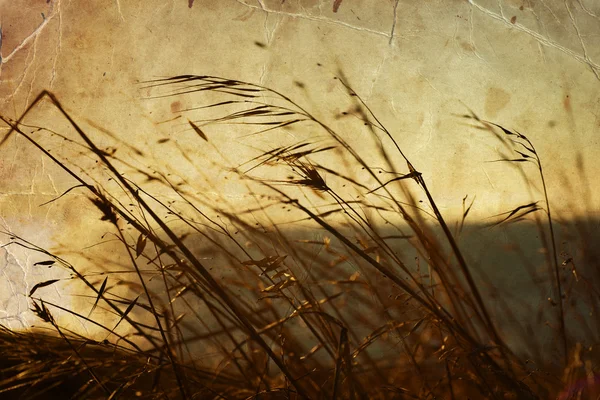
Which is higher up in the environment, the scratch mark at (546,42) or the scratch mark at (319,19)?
the scratch mark at (319,19)

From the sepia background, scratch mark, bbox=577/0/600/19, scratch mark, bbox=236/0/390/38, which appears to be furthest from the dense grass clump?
scratch mark, bbox=577/0/600/19

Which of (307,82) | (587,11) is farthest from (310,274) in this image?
(587,11)

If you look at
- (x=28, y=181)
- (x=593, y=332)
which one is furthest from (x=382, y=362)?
A: (x=28, y=181)

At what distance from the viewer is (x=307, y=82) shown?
157 cm

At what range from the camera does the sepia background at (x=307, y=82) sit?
1.52m

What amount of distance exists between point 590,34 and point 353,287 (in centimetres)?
85

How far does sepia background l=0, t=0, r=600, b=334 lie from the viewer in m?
1.52

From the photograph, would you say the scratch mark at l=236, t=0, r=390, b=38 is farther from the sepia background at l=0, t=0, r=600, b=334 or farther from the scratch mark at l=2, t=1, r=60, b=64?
the scratch mark at l=2, t=1, r=60, b=64

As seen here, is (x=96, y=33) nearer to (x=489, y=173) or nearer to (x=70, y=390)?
(x=70, y=390)

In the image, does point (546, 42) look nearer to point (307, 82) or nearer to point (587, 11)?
point (587, 11)

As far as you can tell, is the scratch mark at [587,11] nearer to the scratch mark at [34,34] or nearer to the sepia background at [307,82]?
the sepia background at [307,82]

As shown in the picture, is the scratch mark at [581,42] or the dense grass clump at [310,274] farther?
the scratch mark at [581,42]

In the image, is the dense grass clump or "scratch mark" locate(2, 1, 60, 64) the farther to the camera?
"scratch mark" locate(2, 1, 60, 64)

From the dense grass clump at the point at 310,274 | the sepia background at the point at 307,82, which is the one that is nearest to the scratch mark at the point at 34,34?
the sepia background at the point at 307,82
